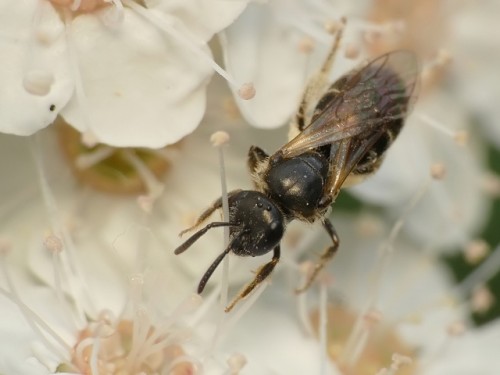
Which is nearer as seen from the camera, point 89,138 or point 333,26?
point 89,138

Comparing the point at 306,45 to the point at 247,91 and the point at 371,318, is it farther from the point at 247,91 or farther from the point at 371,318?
the point at 371,318


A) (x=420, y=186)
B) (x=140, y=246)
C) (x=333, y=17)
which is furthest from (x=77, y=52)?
(x=420, y=186)

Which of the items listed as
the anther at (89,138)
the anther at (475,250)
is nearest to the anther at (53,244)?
the anther at (89,138)

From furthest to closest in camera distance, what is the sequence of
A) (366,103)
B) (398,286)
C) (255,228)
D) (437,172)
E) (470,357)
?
(398,286) < (470,357) < (437,172) < (366,103) < (255,228)

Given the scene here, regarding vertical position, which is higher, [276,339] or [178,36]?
[178,36]

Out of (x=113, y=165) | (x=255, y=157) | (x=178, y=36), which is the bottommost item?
(x=113, y=165)

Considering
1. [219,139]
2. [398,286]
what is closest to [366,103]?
[219,139]

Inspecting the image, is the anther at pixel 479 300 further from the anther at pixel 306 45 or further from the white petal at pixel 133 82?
the white petal at pixel 133 82

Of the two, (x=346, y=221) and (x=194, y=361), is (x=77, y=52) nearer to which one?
(x=194, y=361)
